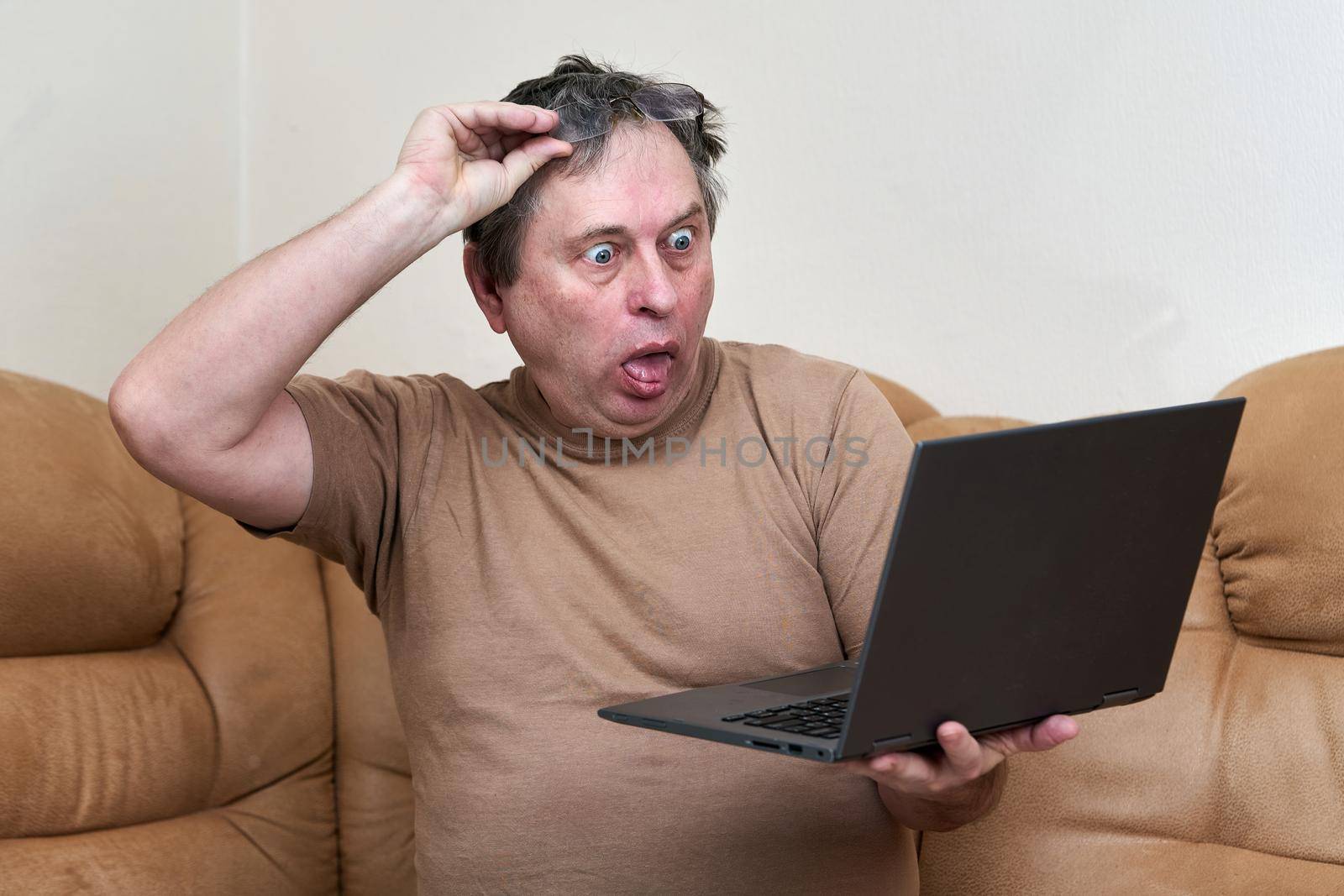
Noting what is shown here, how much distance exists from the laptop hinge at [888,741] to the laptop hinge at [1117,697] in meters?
0.21

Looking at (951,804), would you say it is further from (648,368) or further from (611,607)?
(648,368)

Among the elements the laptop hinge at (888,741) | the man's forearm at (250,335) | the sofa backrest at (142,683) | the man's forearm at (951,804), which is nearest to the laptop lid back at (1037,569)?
the laptop hinge at (888,741)

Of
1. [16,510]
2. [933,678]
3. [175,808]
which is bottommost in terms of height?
[175,808]

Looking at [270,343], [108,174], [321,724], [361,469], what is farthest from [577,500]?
[108,174]

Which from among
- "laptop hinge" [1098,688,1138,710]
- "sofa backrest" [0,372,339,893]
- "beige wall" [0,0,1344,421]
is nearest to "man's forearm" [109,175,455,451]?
"sofa backrest" [0,372,339,893]

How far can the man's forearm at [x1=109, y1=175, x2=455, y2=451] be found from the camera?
1.15 m

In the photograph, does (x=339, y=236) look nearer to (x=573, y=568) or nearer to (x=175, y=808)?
(x=573, y=568)

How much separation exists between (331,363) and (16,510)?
1008 mm

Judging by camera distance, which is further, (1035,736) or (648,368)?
(648,368)

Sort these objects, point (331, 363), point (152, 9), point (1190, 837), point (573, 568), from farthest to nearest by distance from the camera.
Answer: point (331, 363) → point (152, 9) → point (1190, 837) → point (573, 568)

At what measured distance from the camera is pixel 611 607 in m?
1.29

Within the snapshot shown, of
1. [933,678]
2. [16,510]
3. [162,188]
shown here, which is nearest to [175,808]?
[16,510]

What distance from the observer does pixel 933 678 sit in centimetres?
88

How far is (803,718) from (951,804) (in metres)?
0.26
